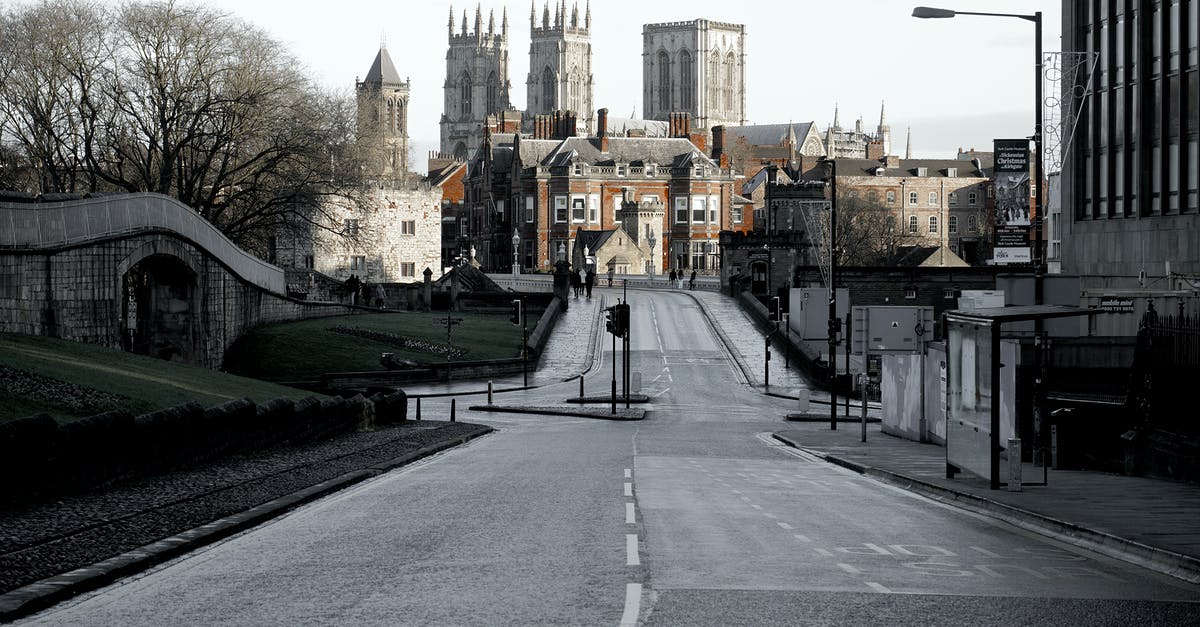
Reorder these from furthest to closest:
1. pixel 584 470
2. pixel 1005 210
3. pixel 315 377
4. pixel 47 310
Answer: pixel 315 377, pixel 47 310, pixel 1005 210, pixel 584 470

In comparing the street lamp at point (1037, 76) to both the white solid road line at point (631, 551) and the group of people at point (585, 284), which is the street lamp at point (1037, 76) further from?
the group of people at point (585, 284)

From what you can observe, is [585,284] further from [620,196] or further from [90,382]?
[90,382]

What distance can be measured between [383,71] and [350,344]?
9961cm

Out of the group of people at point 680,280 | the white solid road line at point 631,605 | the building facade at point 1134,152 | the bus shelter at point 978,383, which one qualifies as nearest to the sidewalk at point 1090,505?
the bus shelter at point 978,383

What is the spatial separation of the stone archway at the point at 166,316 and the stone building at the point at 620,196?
8167 centimetres

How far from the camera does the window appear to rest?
429 ft

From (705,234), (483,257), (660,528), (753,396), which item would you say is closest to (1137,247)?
(753,396)

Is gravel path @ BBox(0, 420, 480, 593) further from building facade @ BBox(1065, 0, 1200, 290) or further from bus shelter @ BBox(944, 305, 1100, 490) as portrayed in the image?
building facade @ BBox(1065, 0, 1200, 290)

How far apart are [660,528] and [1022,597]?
4.80 m

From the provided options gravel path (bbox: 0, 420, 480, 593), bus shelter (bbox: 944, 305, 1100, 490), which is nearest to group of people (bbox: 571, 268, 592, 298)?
gravel path (bbox: 0, 420, 480, 593)

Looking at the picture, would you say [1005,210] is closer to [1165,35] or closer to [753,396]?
[1165,35]

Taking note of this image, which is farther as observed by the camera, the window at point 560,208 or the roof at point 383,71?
the roof at point 383,71

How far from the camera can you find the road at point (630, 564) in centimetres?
1037

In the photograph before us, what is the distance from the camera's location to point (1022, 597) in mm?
11266
